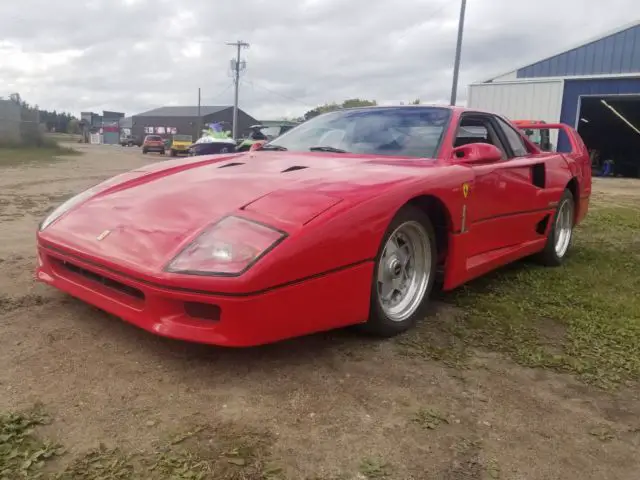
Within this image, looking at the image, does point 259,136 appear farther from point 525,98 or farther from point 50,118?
point 50,118

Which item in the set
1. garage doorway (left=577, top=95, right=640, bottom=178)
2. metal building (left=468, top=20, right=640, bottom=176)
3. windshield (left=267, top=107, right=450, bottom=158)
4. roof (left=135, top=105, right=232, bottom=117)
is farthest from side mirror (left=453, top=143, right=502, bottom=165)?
roof (left=135, top=105, right=232, bottom=117)

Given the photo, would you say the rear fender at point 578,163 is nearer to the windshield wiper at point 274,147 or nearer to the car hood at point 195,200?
the windshield wiper at point 274,147

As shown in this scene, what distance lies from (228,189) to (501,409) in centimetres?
147

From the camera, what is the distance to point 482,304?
3262 mm

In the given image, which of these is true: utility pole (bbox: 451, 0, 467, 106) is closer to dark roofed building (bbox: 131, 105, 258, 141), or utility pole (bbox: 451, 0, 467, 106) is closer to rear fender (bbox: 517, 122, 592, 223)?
rear fender (bbox: 517, 122, 592, 223)

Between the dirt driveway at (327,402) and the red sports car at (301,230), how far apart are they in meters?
0.18

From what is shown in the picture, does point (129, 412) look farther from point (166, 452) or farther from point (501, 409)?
point (501, 409)

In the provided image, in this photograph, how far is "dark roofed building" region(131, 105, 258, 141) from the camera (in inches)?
2935

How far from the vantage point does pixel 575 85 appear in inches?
723

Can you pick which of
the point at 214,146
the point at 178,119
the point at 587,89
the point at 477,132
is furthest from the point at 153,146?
the point at 178,119

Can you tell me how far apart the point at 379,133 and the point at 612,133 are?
23.9 m

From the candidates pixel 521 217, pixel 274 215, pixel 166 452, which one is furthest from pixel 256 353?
pixel 521 217

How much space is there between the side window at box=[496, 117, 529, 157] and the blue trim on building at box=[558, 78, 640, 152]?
561 inches

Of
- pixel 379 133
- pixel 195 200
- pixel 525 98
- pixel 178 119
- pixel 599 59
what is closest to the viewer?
pixel 195 200
